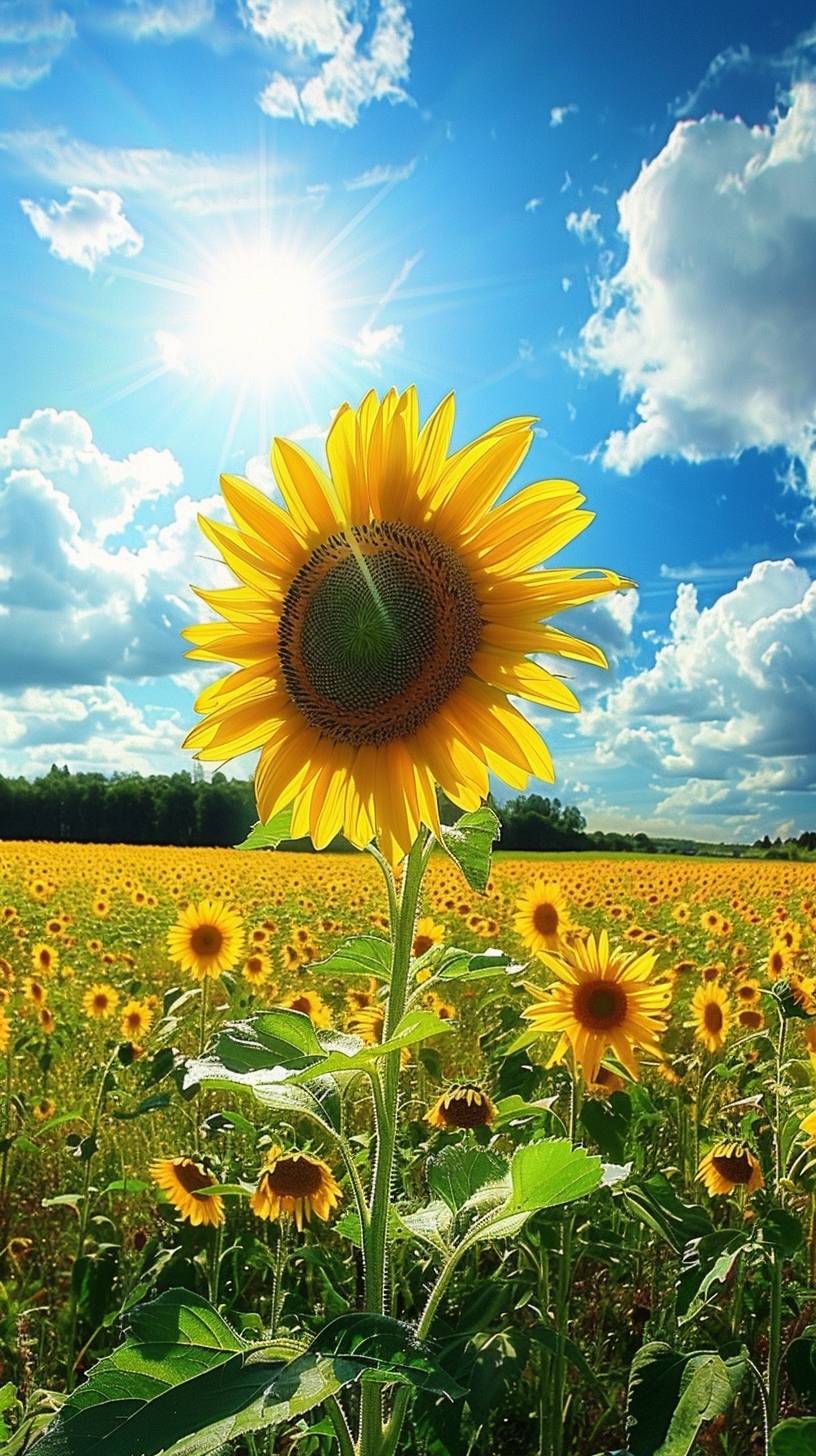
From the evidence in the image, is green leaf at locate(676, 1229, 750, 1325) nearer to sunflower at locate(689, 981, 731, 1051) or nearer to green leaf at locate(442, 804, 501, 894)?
green leaf at locate(442, 804, 501, 894)

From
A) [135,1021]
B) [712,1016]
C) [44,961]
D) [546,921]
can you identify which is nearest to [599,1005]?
[546,921]

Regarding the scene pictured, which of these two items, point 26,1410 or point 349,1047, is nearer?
point 349,1047

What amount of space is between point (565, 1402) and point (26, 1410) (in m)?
1.80

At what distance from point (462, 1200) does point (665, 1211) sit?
964 mm

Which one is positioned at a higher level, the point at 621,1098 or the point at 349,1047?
the point at 349,1047

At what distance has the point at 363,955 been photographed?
1.98 m

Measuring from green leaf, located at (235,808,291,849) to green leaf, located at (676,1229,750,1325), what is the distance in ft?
4.98

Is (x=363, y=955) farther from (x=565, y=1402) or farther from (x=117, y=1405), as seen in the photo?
(x=565, y=1402)

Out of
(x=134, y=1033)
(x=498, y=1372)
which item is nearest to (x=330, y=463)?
(x=498, y=1372)

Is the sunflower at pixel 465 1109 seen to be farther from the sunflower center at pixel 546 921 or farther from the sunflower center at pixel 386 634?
the sunflower center at pixel 546 921

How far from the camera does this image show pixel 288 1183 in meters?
3.46

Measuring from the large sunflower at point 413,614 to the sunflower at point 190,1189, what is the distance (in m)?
2.26

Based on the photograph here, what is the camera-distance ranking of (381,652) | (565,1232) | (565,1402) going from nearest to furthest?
1. (381,652)
2. (565,1232)
3. (565,1402)

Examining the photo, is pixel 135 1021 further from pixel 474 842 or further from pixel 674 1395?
pixel 474 842
